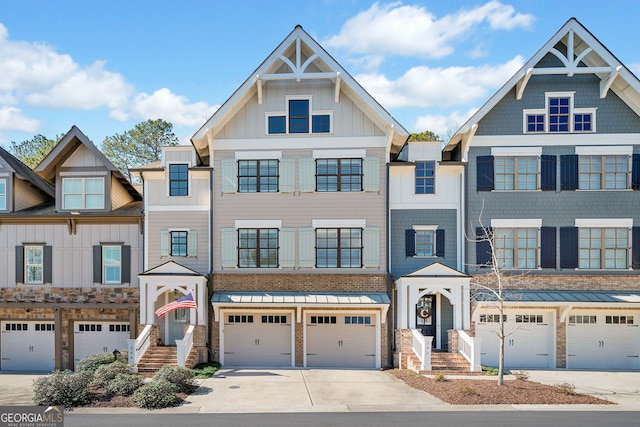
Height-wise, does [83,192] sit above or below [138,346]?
above

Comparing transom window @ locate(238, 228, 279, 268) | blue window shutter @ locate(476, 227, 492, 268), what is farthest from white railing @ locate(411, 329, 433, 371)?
transom window @ locate(238, 228, 279, 268)

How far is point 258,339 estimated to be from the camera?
58.9ft

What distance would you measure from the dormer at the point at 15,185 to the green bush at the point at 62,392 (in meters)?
10.4

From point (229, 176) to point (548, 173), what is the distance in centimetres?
1414

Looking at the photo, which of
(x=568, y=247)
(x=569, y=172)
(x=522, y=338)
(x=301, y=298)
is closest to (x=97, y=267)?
(x=301, y=298)

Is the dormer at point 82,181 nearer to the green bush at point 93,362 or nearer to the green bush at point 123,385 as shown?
the green bush at point 93,362

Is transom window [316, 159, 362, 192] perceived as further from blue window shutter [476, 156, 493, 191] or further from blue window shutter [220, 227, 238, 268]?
blue window shutter [476, 156, 493, 191]

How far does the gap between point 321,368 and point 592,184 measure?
14.4 meters

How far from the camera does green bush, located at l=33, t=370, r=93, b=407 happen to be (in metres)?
12.2

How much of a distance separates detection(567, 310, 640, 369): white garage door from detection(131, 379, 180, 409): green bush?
53.8 ft

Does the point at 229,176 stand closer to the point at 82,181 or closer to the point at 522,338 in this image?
the point at 82,181

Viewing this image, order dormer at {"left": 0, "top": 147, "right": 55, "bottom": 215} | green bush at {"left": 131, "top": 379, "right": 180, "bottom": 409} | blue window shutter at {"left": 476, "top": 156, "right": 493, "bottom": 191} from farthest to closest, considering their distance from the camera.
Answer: dormer at {"left": 0, "top": 147, "right": 55, "bottom": 215}
blue window shutter at {"left": 476, "top": 156, "right": 493, "bottom": 191}
green bush at {"left": 131, "top": 379, "right": 180, "bottom": 409}

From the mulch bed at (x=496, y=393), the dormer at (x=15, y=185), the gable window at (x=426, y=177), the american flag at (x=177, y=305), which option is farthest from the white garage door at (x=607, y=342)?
the dormer at (x=15, y=185)

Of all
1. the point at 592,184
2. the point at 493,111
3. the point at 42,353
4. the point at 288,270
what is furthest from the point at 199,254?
the point at 592,184
